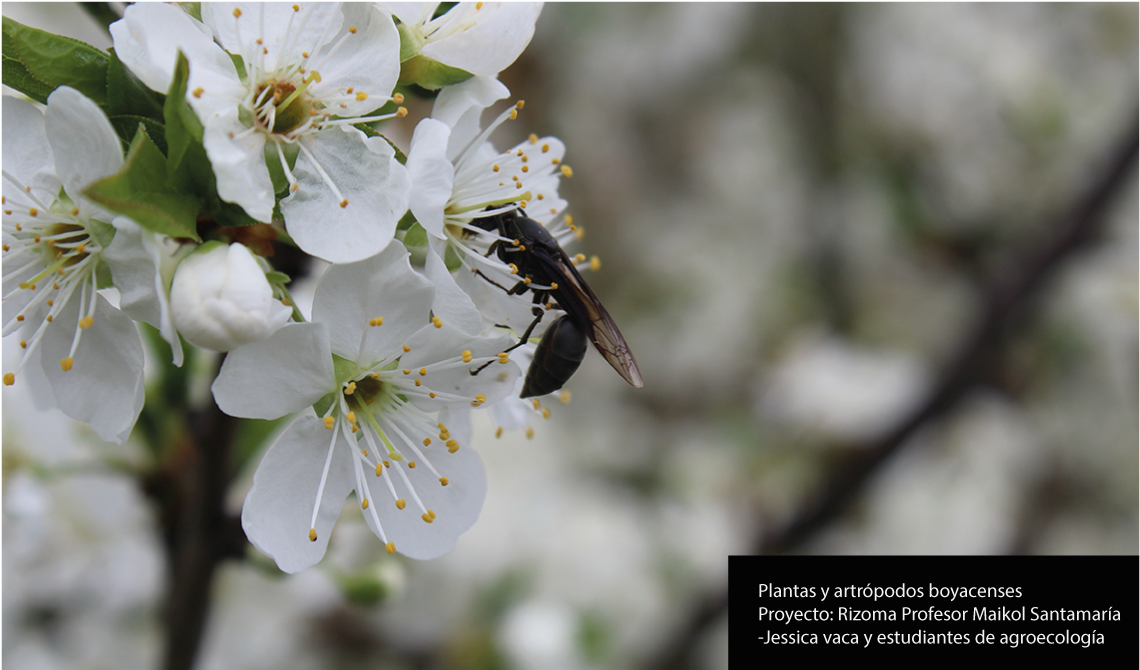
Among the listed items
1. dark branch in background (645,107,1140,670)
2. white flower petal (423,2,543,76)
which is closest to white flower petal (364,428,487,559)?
white flower petal (423,2,543,76)

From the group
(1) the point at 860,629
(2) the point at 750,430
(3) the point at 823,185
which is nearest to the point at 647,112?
(3) the point at 823,185

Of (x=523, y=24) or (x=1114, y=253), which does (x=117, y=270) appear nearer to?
(x=523, y=24)

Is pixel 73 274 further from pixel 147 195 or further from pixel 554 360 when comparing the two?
pixel 554 360

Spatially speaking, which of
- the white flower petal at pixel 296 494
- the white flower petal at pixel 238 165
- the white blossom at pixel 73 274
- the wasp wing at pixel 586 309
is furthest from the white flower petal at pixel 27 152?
the wasp wing at pixel 586 309

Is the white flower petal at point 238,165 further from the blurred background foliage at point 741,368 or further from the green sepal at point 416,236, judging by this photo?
the blurred background foliage at point 741,368

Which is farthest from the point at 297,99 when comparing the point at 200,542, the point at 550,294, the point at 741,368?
the point at 741,368

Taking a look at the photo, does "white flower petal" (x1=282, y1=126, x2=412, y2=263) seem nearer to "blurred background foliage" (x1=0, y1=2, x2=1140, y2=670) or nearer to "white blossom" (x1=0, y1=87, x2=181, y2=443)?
"white blossom" (x1=0, y1=87, x2=181, y2=443)
